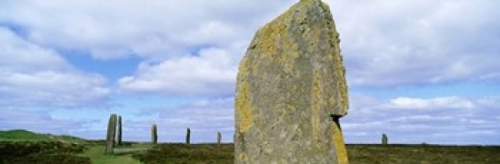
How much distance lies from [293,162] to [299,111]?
2.87ft

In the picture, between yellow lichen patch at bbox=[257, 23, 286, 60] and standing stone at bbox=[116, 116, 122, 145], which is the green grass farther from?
yellow lichen patch at bbox=[257, 23, 286, 60]

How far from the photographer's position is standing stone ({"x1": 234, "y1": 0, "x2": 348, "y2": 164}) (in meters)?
10.5

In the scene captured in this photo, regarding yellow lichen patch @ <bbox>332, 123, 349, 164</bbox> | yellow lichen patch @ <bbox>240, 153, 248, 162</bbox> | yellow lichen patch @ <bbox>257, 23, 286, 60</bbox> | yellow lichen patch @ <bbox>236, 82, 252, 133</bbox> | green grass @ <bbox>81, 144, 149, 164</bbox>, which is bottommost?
green grass @ <bbox>81, 144, 149, 164</bbox>

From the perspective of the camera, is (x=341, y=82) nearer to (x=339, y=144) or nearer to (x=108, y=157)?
(x=339, y=144)

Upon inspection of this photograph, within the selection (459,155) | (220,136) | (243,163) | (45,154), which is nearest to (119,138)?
(45,154)

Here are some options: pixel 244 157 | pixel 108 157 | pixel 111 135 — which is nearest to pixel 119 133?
pixel 111 135

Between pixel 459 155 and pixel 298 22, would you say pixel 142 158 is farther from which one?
pixel 298 22

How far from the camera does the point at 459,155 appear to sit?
42406 mm

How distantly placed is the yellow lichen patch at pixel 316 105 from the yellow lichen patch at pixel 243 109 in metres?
1.23

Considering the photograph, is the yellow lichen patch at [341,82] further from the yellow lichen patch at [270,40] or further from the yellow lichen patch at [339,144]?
the yellow lichen patch at [270,40]


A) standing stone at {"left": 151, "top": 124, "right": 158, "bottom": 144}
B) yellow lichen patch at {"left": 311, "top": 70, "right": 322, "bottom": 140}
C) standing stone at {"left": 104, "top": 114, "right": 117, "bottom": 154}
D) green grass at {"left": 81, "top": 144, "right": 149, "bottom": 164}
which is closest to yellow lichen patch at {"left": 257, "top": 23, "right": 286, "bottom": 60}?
yellow lichen patch at {"left": 311, "top": 70, "right": 322, "bottom": 140}

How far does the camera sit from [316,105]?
34.4 feet

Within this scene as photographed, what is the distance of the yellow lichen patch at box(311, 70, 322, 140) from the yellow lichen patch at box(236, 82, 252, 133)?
1.23 meters

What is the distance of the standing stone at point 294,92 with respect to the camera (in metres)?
10.5
